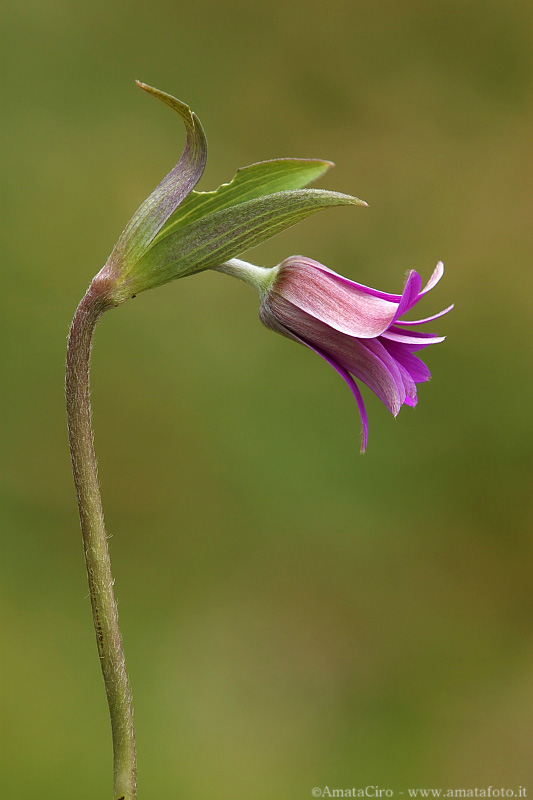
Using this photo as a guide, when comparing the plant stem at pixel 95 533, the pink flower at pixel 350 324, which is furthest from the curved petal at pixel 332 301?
the plant stem at pixel 95 533

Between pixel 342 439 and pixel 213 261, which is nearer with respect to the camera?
pixel 213 261

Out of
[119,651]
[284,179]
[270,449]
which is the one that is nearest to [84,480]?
[119,651]

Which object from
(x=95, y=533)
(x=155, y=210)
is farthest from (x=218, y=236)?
(x=95, y=533)

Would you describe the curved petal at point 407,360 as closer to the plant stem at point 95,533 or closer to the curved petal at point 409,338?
the curved petal at point 409,338

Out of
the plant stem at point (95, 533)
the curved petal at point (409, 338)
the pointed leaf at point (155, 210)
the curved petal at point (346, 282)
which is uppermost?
the pointed leaf at point (155, 210)

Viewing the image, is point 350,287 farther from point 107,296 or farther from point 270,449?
point 270,449
